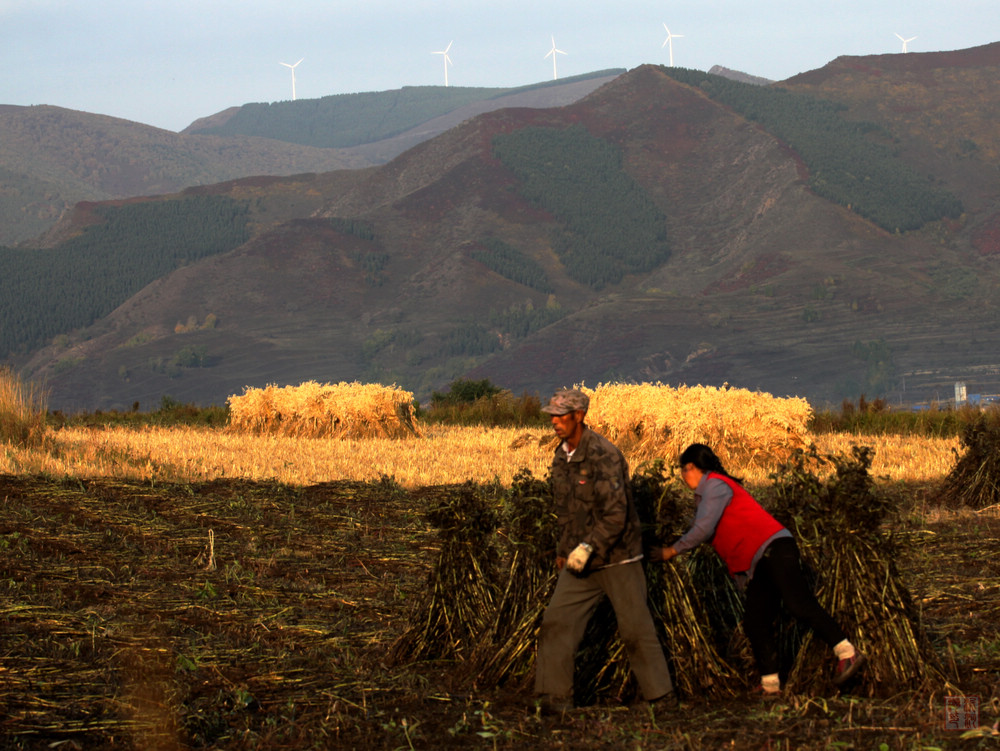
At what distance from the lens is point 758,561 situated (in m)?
6.24

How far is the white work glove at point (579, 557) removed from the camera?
19.7ft

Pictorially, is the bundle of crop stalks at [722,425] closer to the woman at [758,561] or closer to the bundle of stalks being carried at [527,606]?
the bundle of stalks being carried at [527,606]

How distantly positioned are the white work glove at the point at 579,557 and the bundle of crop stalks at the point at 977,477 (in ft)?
28.0

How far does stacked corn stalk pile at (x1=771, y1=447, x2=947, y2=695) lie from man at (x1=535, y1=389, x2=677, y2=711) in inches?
33.0

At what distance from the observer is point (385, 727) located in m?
5.66

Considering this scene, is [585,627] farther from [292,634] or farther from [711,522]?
[292,634]

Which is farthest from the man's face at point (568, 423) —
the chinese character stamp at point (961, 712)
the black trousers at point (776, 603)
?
the chinese character stamp at point (961, 712)

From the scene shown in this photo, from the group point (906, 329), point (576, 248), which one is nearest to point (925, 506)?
point (906, 329)

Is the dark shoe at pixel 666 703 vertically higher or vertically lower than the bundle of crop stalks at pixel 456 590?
lower

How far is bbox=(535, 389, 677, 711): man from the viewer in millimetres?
6043

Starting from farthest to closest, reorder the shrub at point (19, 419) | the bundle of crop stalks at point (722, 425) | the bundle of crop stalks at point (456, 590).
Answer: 1. the shrub at point (19, 419)
2. the bundle of crop stalks at point (722, 425)
3. the bundle of crop stalks at point (456, 590)

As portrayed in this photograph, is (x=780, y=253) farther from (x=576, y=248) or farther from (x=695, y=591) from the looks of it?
(x=695, y=591)

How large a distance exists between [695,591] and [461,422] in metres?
22.5

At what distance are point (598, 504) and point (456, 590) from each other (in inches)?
56.7
